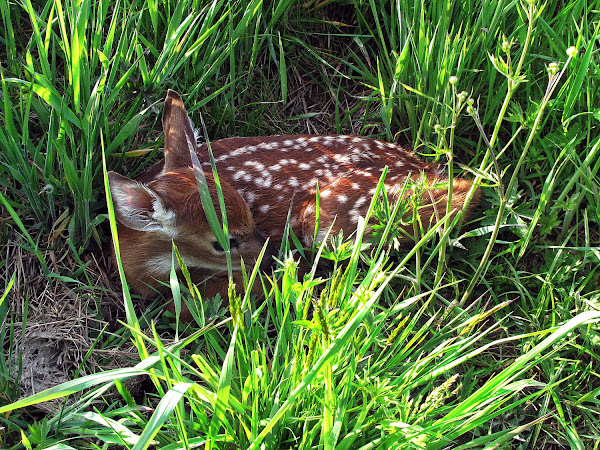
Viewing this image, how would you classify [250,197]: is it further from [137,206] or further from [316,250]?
[137,206]

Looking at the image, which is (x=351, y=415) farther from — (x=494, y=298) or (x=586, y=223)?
(x=586, y=223)

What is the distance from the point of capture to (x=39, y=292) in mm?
2648

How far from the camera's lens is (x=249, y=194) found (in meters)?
3.00

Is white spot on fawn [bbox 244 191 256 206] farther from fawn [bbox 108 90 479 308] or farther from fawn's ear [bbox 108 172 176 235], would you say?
fawn's ear [bbox 108 172 176 235]

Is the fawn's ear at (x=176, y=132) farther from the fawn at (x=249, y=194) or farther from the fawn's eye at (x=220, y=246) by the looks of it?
the fawn's eye at (x=220, y=246)

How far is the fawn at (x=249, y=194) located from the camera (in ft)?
8.67

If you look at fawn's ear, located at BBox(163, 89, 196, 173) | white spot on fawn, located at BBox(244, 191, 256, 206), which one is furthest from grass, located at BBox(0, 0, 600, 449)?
white spot on fawn, located at BBox(244, 191, 256, 206)

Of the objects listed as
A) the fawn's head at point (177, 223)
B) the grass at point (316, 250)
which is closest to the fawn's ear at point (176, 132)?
the fawn's head at point (177, 223)

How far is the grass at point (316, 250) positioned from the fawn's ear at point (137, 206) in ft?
0.65

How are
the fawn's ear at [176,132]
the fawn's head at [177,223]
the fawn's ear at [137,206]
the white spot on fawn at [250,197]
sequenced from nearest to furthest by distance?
the fawn's ear at [137,206] < the fawn's head at [177,223] < the fawn's ear at [176,132] < the white spot on fawn at [250,197]

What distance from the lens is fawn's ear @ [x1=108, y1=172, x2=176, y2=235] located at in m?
2.41

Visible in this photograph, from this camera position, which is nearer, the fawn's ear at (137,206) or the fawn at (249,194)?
the fawn's ear at (137,206)

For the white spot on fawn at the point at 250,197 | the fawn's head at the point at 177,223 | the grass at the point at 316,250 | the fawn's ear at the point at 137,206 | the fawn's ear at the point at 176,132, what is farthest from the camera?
the white spot on fawn at the point at 250,197

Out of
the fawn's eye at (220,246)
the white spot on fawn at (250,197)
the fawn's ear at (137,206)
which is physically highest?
the fawn's ear at (137,206)
